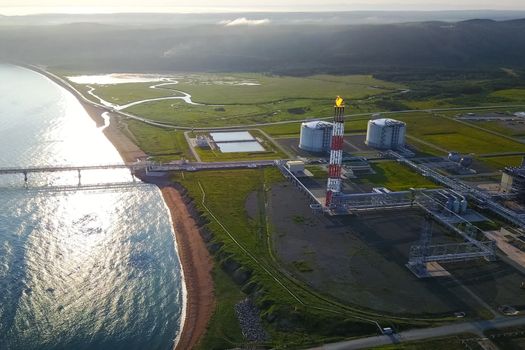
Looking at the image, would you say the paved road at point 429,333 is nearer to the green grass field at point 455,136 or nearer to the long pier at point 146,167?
the long pier at point 146,167

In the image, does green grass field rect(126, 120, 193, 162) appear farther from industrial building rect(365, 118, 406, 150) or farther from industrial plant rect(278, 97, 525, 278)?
industrial building rect(365, 118, 406, 150)

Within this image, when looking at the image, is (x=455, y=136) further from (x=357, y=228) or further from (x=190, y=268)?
(x=190, y=268)

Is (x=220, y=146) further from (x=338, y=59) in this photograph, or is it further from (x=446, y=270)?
(x=338, y=59)

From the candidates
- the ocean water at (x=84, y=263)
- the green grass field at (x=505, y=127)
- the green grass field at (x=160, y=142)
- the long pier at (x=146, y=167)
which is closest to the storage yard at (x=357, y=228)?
the long pier at (x=146, y=167)

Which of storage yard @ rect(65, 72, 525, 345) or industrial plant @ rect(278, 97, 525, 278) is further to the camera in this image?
industrial plant @ rect(278, 97, 525, 278)

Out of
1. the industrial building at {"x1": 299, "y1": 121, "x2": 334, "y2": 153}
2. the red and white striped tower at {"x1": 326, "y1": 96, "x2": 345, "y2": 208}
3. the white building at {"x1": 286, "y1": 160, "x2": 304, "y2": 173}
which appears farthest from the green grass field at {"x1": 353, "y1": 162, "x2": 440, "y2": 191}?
the red and white striped tower at {"x1": 326, "y1": 96, "x2": 345, "y2": 208}

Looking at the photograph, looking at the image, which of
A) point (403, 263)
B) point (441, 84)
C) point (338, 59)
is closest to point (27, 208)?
point (403, 263)
